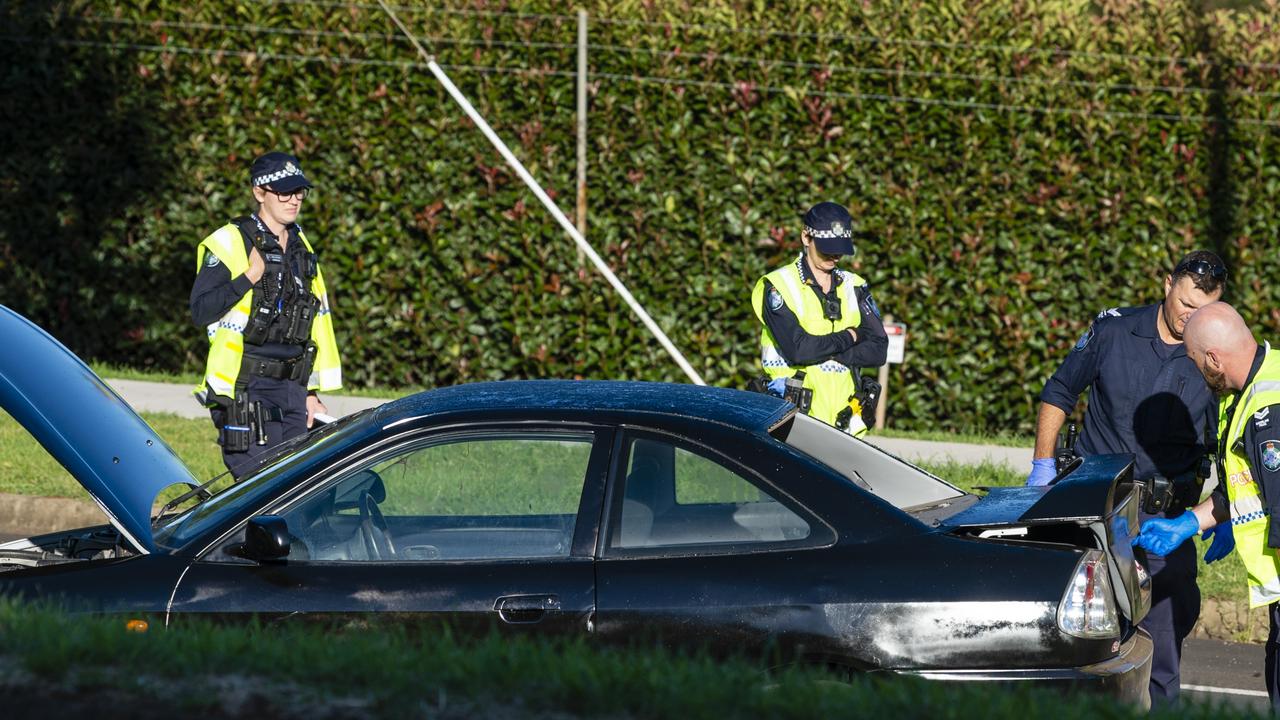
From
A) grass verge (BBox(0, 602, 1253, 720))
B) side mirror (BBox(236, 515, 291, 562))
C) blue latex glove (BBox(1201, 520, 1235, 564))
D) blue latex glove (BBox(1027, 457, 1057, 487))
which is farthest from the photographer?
blue latex glove (BBox(1027, 457, 1057, 487))

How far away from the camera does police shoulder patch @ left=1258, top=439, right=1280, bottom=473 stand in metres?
4.57

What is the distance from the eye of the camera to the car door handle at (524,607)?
4.29m

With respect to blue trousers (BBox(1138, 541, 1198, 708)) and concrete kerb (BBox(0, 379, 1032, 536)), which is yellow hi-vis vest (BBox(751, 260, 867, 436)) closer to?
concrete kerb (BBox(0, 379, 1032, 536))

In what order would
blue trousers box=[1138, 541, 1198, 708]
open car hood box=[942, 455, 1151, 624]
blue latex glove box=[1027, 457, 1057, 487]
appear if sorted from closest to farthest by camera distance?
1. open car hood box=[942, 455, 1151, 624]
2. blue trousers box=[1138, 541, 1198, 708]
3. blue latex glove box=[1027, 457, 1057, 487]

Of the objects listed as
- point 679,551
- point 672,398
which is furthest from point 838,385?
point 679,551

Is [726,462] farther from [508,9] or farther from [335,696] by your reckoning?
[508,9]

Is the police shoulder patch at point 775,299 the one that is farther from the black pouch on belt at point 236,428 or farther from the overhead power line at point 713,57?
the overhead power line at point 713,57

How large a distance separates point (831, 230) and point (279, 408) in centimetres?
262

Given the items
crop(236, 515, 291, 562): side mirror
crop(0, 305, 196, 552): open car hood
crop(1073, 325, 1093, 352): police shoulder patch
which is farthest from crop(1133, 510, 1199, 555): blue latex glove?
crop(0, 305, 196, 552): open car hood

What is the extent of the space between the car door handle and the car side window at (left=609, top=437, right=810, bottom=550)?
25 centimetres

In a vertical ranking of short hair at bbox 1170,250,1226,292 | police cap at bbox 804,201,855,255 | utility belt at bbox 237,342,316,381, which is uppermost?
police cap at bbox 804,201,855,255

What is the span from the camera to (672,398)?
15.9 ft

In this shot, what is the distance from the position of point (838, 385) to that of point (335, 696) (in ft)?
12.7

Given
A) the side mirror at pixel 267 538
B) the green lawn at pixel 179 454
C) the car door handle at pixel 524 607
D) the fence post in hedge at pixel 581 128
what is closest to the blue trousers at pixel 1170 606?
the green lawn at pixel 179 454
